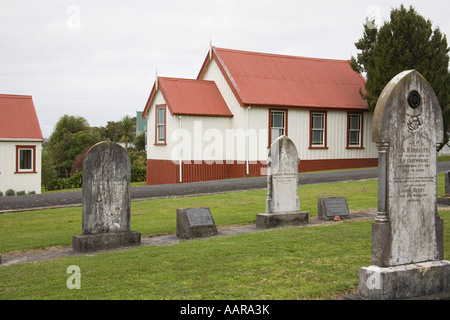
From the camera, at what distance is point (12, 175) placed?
30.8 m

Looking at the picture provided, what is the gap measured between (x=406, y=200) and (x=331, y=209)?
23.5 feet

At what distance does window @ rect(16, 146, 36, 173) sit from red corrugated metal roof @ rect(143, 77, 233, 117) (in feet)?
25.8

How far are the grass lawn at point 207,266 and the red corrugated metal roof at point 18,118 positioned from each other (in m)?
18.3

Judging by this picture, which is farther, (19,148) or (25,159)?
(25,159)

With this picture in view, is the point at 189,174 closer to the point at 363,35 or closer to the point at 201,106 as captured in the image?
the point at 201,106

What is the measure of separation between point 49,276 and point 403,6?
2692 cm

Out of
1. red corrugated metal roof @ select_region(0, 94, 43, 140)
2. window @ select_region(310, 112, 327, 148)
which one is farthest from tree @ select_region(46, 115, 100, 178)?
window @ select_region(310, 112, 327, 148)

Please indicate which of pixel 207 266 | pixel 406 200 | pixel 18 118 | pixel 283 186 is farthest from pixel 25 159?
pixel 406 200

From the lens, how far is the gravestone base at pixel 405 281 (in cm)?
663

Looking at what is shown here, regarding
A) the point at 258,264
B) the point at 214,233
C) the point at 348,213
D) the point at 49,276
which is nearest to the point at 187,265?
the point at 258,264

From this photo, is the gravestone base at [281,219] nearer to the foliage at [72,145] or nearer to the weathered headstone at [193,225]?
the weathered headstone at [193,225]

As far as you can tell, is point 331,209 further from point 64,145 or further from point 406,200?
point 64,145
